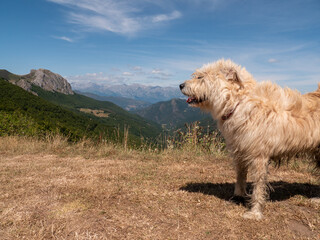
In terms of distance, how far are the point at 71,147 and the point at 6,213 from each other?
17.0 ft

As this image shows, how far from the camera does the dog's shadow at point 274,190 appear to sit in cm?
436

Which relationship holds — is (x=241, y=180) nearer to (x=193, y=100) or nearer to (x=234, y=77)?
(x=193, y=100)

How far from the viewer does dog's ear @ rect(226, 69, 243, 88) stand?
11.6 feet

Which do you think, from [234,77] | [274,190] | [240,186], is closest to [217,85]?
[234,77]

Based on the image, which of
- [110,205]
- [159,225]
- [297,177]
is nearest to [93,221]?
[110,205]

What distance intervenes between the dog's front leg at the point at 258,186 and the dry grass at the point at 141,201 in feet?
0.46

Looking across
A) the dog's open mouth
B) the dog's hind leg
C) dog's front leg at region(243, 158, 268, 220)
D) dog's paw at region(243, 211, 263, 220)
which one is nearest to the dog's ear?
the dog's open mouth

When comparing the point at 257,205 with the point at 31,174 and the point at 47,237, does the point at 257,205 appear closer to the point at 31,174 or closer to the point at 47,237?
the point at 47,237

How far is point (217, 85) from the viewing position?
3.63m

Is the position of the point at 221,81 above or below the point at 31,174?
above

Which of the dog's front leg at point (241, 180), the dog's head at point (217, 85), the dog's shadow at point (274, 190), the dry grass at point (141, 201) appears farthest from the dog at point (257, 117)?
the dog's shadow at point (274, 190)

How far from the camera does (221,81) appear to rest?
142 inches

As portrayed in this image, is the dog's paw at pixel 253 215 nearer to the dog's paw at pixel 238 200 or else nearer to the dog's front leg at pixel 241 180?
the dog's paw at pixel 238 200

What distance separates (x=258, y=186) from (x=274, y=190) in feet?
4.82
